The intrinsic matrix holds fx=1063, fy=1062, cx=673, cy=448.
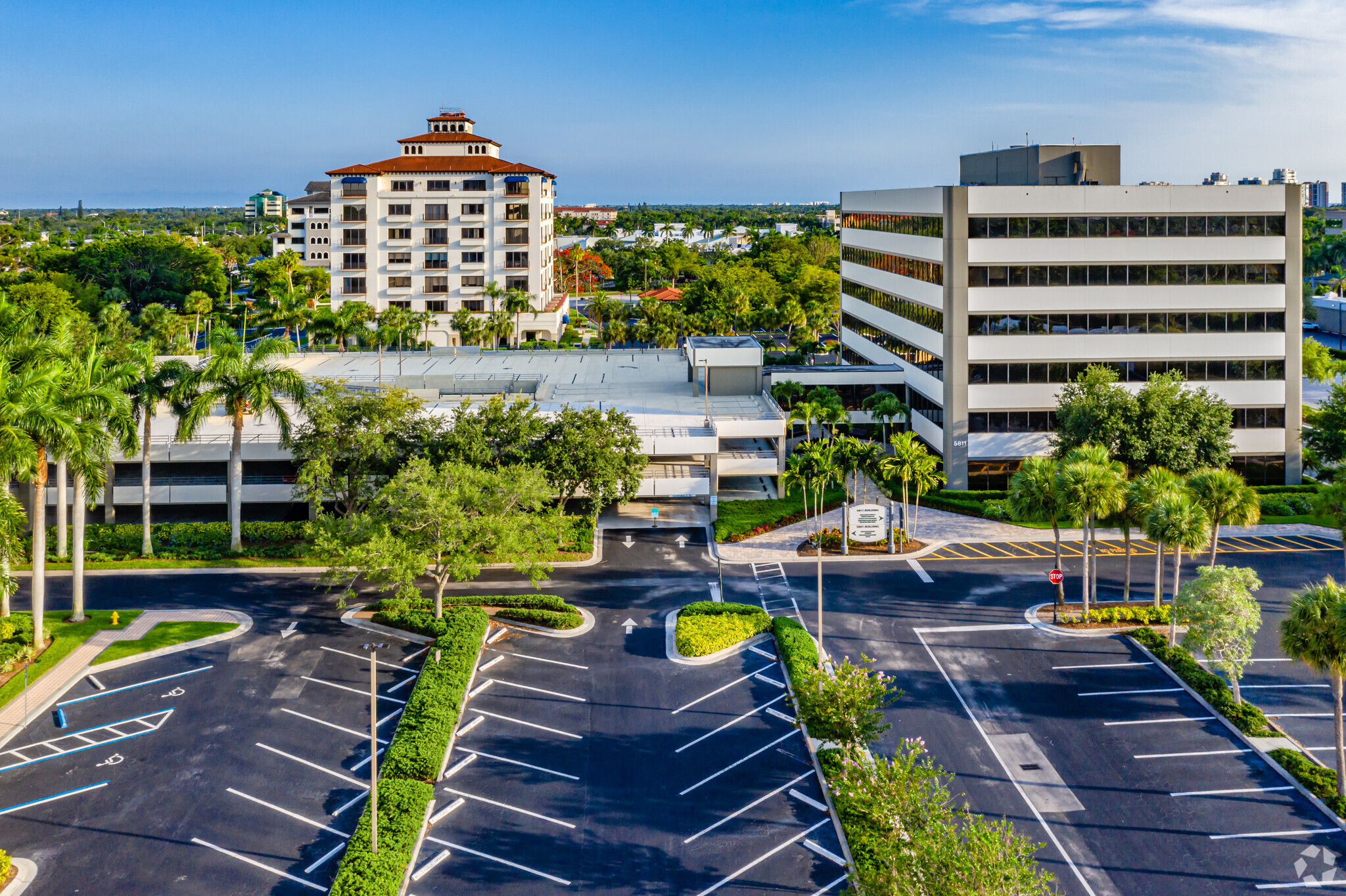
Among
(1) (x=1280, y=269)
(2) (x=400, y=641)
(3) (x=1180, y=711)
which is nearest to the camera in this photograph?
(3) (x=1180, y=711)

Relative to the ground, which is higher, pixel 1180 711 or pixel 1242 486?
pixel 1242 486

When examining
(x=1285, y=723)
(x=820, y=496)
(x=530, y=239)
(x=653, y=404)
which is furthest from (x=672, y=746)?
(x=530, y=239)

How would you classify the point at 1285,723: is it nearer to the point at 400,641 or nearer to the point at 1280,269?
the point at 400,641

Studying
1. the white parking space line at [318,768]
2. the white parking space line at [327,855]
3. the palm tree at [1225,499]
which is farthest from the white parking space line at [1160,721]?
the white parking space line at [327,855]

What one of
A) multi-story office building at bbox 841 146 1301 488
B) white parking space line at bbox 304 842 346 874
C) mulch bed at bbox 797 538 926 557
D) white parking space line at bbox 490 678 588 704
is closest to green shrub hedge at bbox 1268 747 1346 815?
white parking space line at bbox 490 678 588 704

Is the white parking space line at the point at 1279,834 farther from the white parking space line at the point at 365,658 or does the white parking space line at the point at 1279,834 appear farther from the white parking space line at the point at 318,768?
the white parking space line at the point at 365,658

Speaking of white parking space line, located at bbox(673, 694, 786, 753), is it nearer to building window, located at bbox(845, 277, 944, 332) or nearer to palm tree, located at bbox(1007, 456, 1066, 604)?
palm tree, located at bbox(1007, 456, 1066, 604)

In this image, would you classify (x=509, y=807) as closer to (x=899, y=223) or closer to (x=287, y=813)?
(x=287, y=813)
